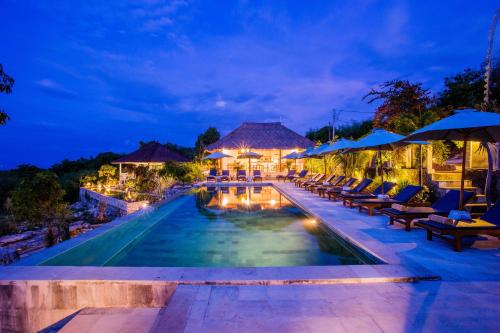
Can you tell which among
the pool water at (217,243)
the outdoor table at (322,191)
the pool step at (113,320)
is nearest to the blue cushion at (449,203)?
the pool water at (217,243)

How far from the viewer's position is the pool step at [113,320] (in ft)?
8.70

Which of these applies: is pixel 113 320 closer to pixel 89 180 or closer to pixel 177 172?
pixel 177 172

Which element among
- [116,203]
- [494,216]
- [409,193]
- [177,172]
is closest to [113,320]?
[494,216]

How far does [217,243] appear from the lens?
5.60 m

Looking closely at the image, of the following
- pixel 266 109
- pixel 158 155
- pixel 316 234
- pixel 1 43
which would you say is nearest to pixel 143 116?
pixel 1 43

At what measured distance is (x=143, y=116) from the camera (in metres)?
90.8

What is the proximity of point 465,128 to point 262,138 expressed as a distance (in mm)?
22338

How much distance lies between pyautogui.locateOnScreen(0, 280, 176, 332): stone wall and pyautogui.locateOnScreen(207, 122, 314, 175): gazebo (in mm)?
20877

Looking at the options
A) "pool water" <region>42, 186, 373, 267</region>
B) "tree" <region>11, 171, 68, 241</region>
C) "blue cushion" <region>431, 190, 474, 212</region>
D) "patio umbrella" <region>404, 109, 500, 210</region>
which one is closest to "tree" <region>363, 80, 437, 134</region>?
"blue cushion" <region>431, 190, 474, 212</region>

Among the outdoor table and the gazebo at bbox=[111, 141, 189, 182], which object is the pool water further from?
the gazebo at bbox=[111, 141, 189, 182]

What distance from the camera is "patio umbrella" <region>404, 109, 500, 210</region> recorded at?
4.25m

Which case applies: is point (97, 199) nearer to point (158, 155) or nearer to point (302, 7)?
point (158, 155)

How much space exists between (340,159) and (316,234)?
8627 mm

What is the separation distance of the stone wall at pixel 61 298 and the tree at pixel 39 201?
4053 millimetres
